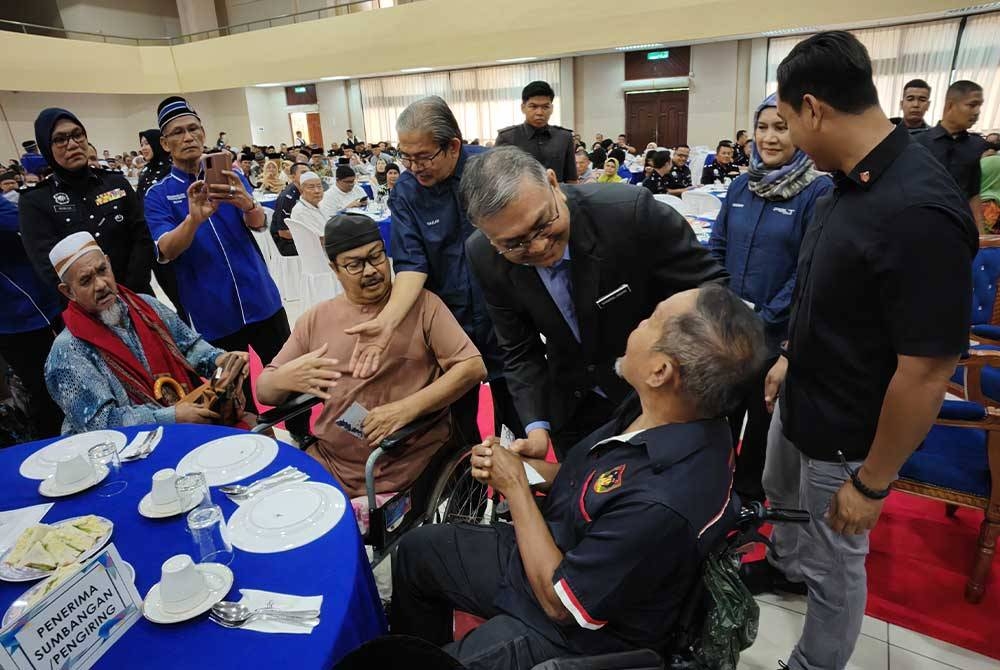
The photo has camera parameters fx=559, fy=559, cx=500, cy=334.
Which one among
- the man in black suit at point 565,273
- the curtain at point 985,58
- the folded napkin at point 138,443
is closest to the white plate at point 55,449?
the folded napkin at point 138,443

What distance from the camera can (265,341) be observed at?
2.77 metres

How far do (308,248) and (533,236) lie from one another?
428 centimetres

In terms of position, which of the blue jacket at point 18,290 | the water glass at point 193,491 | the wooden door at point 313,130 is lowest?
the water glass at point 193,491

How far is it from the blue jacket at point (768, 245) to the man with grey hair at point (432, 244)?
1018mm

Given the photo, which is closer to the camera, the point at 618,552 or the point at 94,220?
the point at 618,552

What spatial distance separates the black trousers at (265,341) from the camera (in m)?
2.66

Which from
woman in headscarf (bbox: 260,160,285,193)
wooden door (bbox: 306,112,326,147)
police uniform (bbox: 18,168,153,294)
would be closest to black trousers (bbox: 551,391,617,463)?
police uniform (bbox: 18,168,153,294)

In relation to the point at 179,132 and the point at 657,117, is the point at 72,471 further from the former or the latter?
the point at 657,117

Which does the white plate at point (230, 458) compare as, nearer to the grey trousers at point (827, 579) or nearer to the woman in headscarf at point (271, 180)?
the grey trousers at point (827, 579)

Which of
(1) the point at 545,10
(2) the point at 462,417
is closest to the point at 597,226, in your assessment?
(2) the point at 462,417

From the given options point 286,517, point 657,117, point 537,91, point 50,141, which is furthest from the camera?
point 657,117

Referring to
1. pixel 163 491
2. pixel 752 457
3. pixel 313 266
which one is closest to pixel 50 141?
pixel 163 491

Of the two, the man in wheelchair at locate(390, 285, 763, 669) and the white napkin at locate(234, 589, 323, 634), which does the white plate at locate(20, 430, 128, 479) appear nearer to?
the white napkin at locate(234, 589, 323, 634)

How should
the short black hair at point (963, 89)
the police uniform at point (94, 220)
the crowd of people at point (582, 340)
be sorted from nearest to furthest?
the crowd of people at point (582, 340), the police uniform at point (94, 220), the short black hair at point (963, 89)
